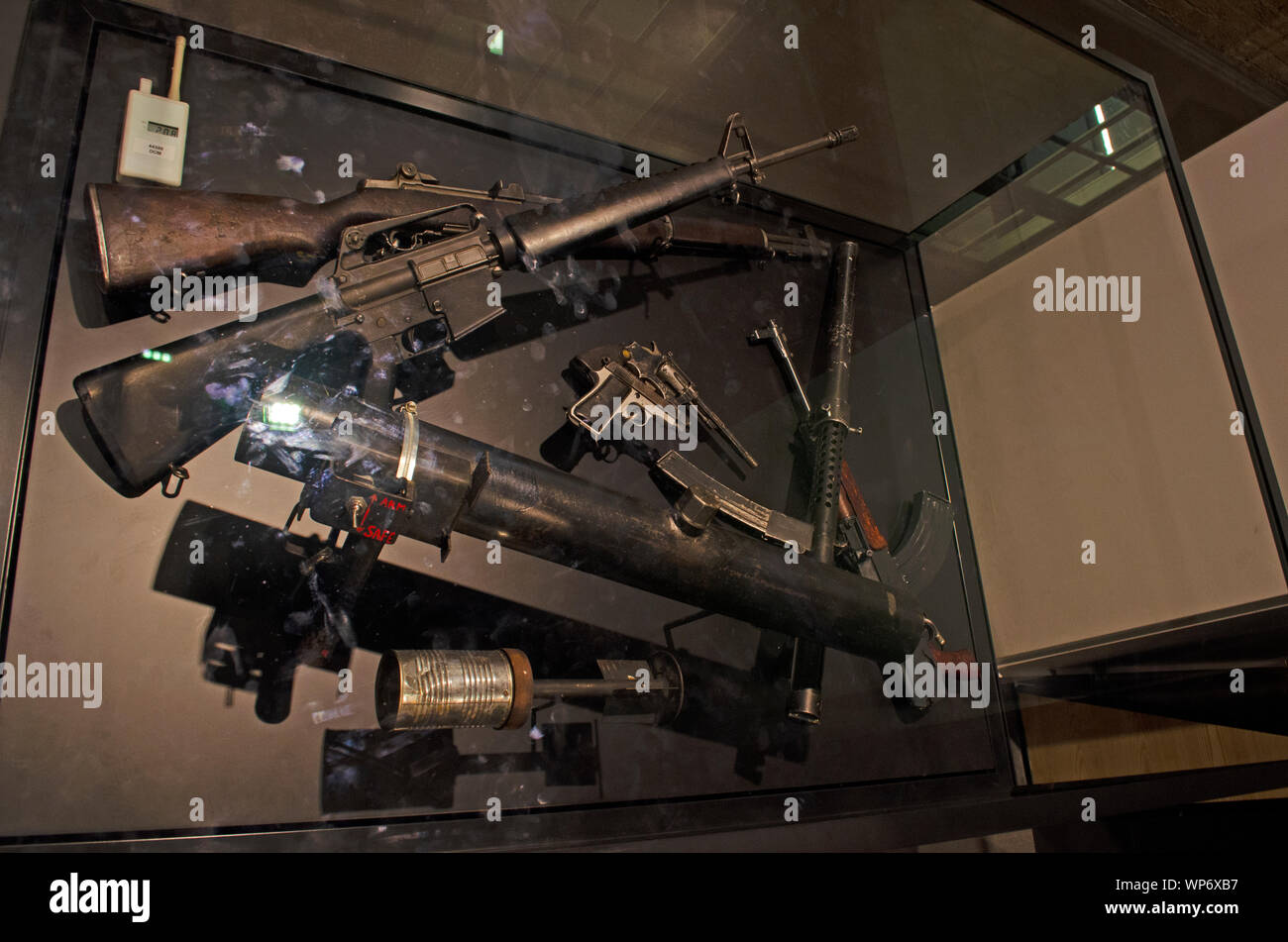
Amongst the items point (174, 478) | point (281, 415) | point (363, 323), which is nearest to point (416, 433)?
point (281, 415)

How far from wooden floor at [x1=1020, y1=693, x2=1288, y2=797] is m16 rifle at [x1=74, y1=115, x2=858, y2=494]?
1.67 metres

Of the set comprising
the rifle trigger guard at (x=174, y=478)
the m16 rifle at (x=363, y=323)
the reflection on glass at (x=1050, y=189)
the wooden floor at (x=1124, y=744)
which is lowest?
the wooden floor at (x=1124, y=744)

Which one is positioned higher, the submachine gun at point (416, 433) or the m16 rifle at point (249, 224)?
the m16 rifle at point (249, 224)

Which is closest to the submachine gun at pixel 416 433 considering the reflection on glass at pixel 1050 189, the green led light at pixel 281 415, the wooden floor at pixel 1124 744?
the green led light at pixel 281 415

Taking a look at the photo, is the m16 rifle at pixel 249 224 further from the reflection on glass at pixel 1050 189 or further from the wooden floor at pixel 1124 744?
the wooden floor at pixel 1124 744

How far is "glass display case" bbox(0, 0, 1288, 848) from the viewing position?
1226mm

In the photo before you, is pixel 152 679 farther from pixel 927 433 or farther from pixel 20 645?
pixel 927 433

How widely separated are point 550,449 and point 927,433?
1.26 meters

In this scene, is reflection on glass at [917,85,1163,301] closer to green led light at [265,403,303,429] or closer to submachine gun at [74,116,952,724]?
submachine gun at [74,116,952,724]

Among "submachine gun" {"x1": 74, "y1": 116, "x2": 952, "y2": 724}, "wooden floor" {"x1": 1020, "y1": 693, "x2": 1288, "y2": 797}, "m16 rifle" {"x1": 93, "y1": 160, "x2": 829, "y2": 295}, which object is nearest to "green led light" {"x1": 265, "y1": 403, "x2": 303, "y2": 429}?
"submachine gun" {"x1": 74, "y1": 116, "x2": 952, "y2": 724}

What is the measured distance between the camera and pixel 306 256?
143 centimetres

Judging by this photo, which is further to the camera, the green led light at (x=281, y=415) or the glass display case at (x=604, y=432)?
the glass display case at (x=604, y=432)

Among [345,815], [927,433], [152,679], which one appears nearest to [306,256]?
[152,679]

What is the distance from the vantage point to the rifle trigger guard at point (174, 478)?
4.14ft
